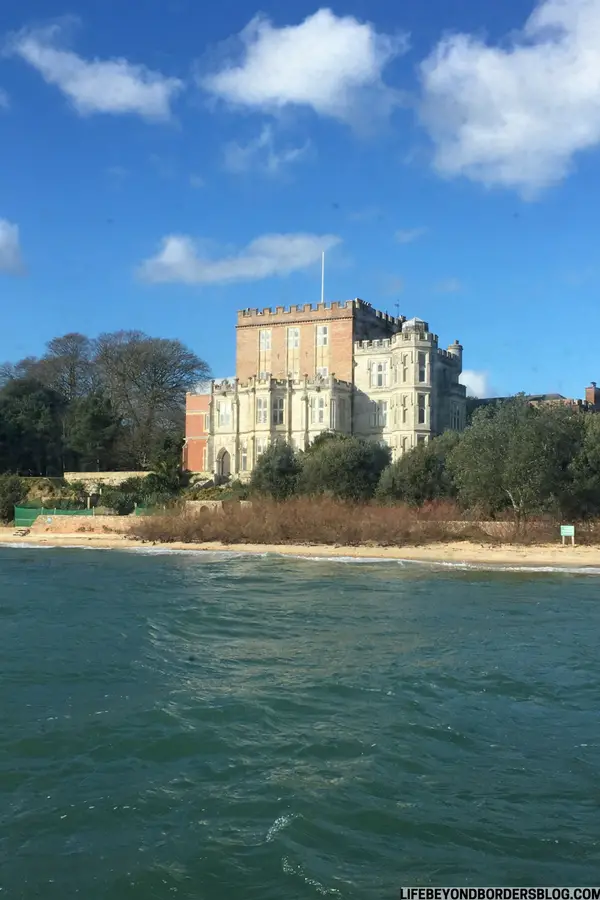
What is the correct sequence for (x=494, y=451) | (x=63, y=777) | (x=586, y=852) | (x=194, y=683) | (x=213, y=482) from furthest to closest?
(x=213, y=482), (x=494, y=451), (x=194, y=683), (x=63, y=777), (x=586, y=852)

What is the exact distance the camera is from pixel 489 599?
2166cm

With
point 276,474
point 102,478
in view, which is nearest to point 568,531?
point 276,474

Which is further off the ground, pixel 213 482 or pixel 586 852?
pixel 213 482

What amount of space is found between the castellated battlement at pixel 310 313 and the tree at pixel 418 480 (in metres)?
17.7

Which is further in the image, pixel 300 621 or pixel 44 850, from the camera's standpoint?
pixel 300 621

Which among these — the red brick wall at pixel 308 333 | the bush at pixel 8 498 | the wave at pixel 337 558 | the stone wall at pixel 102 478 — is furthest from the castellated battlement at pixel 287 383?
the wave at pixel 337 558

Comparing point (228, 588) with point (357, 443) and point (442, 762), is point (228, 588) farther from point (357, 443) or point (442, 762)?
point (357, 443)

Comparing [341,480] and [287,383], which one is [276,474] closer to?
[341,480]

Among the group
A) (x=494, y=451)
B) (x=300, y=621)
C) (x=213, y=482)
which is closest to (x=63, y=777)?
(x=300, y=621)

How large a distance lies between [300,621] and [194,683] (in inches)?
230

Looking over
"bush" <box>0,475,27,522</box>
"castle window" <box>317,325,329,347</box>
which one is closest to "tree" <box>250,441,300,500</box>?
"castle window" <box>317,325,329,347</box>

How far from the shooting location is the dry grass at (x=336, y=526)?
35938 millimetres

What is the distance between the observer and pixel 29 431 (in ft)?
203

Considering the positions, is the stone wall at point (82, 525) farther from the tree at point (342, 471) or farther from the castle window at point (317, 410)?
the castle window at point (317, 410)
